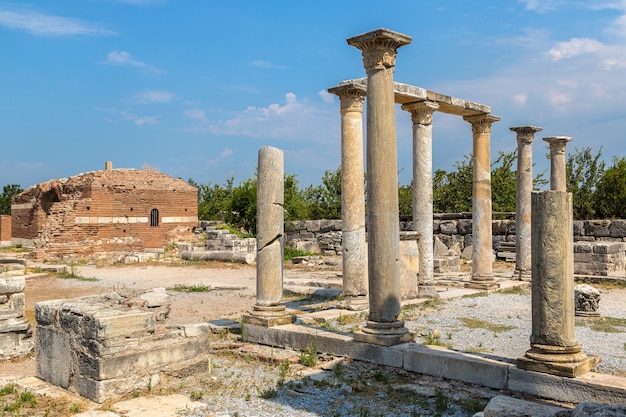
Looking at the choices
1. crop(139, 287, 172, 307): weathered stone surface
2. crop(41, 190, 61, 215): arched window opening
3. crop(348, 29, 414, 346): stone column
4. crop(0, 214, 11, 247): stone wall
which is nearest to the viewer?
crop(348, 29, 414, 346): stone column

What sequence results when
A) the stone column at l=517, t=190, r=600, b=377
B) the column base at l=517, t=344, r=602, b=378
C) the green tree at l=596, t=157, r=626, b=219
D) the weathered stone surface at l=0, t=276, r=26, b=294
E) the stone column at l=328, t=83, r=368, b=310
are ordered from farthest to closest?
1. the green tree at l=596, t=157, r=626, b=219
2. the stone column at l=328, t=83, r=368, b=310
3. the weathered stone surface at l=0, t=276, r=26, b=294
4. the stone column at l=517, t=190, r=600, b=377
5. the column base at l=517, t=344, r=602, b=378

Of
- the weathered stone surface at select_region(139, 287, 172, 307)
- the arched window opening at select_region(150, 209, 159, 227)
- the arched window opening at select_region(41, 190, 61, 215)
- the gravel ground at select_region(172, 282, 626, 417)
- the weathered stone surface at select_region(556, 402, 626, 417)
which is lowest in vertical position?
the gravel ground at select_region(172, 282, 626, 417)

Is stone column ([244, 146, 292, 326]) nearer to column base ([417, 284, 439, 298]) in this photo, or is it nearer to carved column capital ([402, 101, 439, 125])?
column base ([417, 284, 439, 298])

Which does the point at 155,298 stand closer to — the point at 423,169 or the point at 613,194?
the point at 423,169

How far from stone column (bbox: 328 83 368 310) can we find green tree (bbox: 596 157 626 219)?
1849cm

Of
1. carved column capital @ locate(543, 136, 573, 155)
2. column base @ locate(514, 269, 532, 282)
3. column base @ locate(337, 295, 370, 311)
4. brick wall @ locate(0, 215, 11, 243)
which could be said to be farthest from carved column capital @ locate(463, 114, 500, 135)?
brick wall @ locate(0, 215, 11, 243)

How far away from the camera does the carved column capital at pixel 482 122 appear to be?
48.7ft

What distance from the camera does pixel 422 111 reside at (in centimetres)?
1333

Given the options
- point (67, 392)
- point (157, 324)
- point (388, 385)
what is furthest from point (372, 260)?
point (67, 392)

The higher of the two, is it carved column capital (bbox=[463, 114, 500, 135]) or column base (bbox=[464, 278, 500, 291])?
carved column capital (bbox=[463, 114, 500, 135])

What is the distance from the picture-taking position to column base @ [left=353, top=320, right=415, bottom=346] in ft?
25.3

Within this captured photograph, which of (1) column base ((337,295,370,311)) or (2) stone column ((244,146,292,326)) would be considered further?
(1) column base ((337,295,370,311))

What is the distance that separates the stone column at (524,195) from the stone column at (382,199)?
9213 mm

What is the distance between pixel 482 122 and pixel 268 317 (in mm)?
8269
